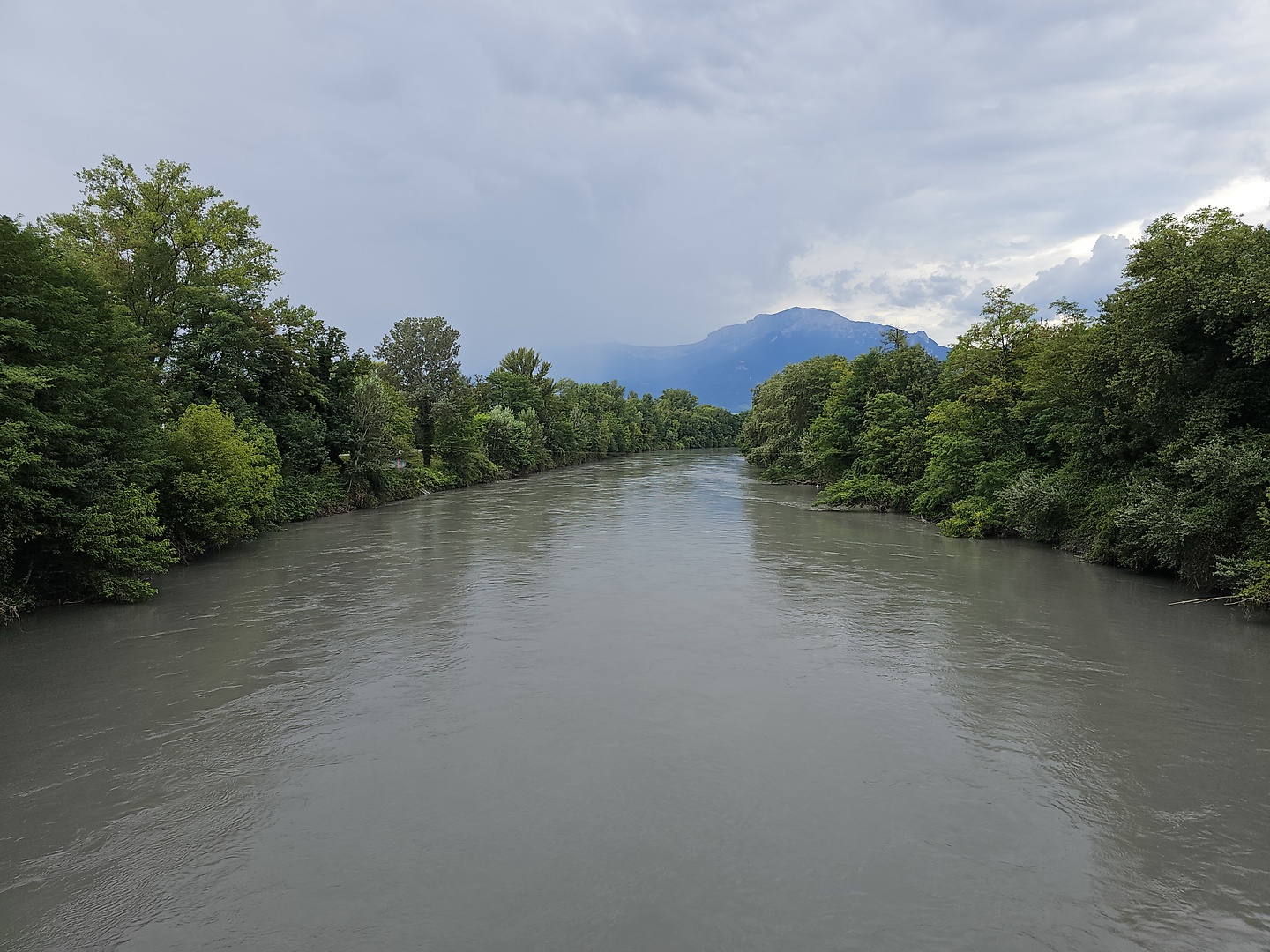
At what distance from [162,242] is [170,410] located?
1155cm

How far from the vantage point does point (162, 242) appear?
29016 mm

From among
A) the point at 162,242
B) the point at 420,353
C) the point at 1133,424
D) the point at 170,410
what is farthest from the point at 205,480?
the point at 420,353

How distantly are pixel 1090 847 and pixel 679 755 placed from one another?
3.82 metres

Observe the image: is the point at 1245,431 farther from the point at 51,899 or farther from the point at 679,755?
the point at 51,899

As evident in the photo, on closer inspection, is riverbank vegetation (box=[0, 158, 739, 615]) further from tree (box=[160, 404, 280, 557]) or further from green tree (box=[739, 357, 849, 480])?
green tree (box=[739, 357, 849, 480])

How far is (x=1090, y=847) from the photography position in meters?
5.93

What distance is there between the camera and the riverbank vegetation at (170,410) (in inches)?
513

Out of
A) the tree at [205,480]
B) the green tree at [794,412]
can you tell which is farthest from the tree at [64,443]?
the green tree at [794,412]

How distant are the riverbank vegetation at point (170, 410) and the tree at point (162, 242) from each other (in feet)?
0.28

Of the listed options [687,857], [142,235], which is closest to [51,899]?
[687,857]

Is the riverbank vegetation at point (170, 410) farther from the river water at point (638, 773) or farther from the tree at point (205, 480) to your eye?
the river water at point (638, 773)

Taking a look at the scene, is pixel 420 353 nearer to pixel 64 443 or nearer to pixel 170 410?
pixel 170 410

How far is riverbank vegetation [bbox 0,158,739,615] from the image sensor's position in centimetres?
1303

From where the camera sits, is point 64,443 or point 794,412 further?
point 794,412
